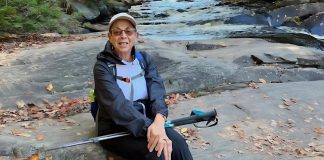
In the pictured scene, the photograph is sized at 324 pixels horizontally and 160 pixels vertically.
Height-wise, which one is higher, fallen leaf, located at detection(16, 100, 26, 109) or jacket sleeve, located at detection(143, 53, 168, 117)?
jacket sleeve, located at detection(143, 53, 168, 117)

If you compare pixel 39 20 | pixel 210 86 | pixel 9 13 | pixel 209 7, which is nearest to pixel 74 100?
pixel 210 86

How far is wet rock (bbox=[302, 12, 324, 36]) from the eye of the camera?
16.1 metres

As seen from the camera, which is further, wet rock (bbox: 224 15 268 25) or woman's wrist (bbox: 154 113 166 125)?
wet rock (bbox: 224 15 268 25)

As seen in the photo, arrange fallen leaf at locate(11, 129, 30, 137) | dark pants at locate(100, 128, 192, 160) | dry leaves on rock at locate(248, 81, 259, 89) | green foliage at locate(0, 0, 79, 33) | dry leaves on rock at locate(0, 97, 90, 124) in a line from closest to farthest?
dark pants at locate(100, 128, 192, 160), fallen leaf at locate(11, 129, 30, 137), dry leaves on rock at locate(0, 97, 90, 124), dry leaves on rock at locate(248, 81, 259, 89), green foliage at locate(0, 0, 79, 33)

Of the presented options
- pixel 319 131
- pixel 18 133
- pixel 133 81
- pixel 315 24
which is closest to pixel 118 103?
pixel 133 81

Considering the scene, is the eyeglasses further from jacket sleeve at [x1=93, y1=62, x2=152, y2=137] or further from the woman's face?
jacket sleeve at [x1=93, y1=62, x2=152, y2=137]

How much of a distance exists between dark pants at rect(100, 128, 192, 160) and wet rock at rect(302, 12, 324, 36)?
13.5m

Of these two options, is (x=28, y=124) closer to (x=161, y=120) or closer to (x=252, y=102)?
(x=161, y=120)

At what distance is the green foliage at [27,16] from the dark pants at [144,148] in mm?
8722

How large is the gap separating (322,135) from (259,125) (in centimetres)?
89

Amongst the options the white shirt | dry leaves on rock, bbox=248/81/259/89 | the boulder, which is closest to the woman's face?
the white shirt

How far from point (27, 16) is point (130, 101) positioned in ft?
32.1

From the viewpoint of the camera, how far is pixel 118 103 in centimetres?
384

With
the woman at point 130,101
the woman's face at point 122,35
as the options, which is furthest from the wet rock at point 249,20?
the woman's face at point 122,35
